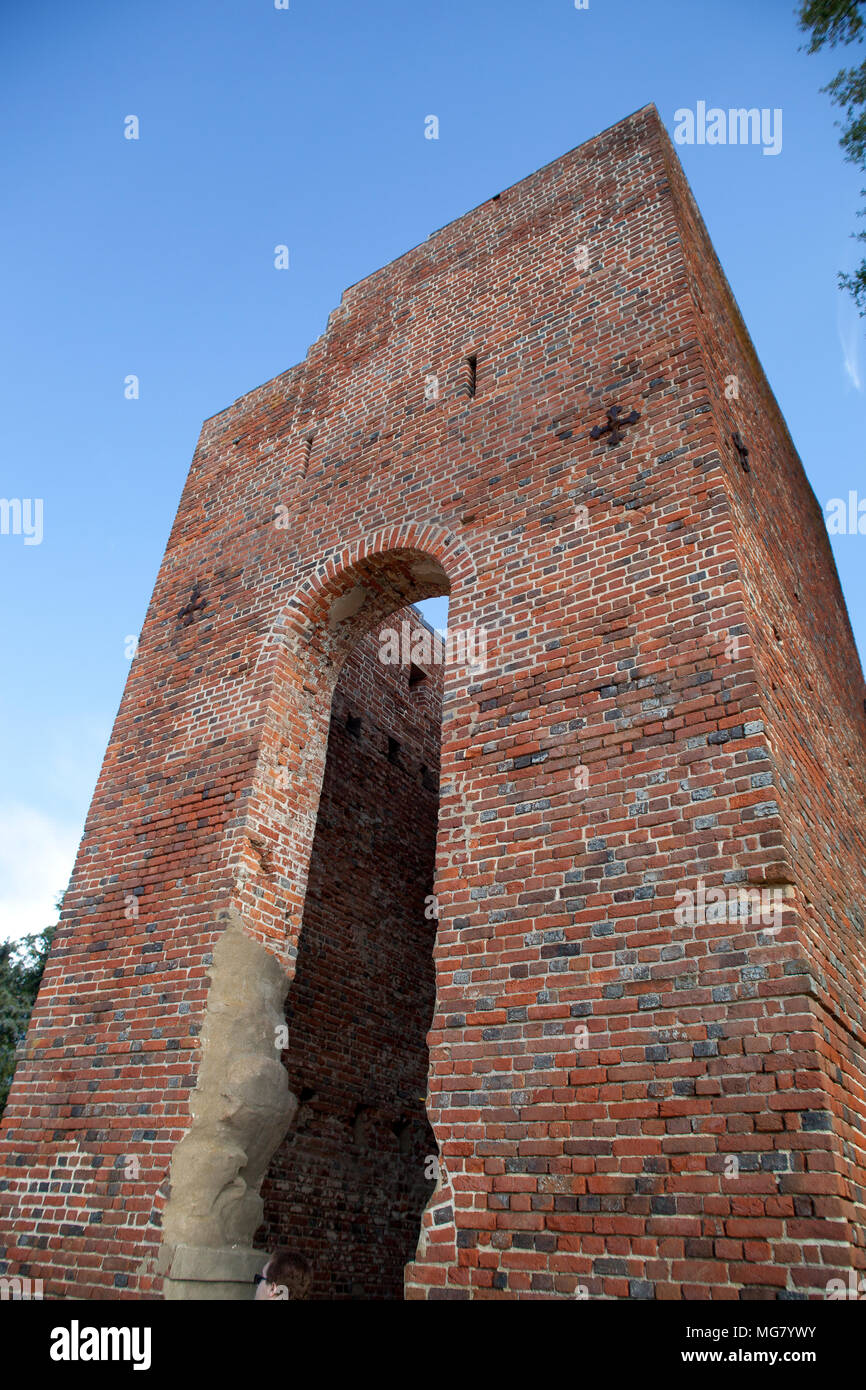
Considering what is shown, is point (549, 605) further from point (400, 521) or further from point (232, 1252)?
point (232, 1252)

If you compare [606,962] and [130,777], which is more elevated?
[130,777]

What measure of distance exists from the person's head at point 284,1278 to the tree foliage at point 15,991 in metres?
14.3

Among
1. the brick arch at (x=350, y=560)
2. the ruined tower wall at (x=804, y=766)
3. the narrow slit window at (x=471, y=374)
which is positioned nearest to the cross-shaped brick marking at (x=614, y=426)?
the ruined tower wall at (x=804, y=766)

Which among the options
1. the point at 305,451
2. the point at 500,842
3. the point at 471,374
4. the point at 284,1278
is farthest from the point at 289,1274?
the point at 305,451

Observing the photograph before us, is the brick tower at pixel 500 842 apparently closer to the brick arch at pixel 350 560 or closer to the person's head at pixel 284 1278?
the brick arch at pixel 350 560

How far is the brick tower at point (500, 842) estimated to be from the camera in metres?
3.62

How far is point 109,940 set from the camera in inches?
243

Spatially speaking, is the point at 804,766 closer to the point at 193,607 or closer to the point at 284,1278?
the point at 284,1278

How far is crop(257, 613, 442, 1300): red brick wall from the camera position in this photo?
7.36 metres

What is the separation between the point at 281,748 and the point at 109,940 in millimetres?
1818

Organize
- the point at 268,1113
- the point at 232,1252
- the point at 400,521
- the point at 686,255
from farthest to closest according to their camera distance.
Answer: the point at 400,521 < the point at 686,255 < the point at 268,1113 < the point at 232,1252

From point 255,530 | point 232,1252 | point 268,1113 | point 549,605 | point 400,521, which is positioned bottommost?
point 232,1252

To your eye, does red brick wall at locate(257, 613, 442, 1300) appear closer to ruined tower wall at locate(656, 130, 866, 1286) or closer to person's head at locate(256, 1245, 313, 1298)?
person's head at locate(256, 1245, 313, 1298)
